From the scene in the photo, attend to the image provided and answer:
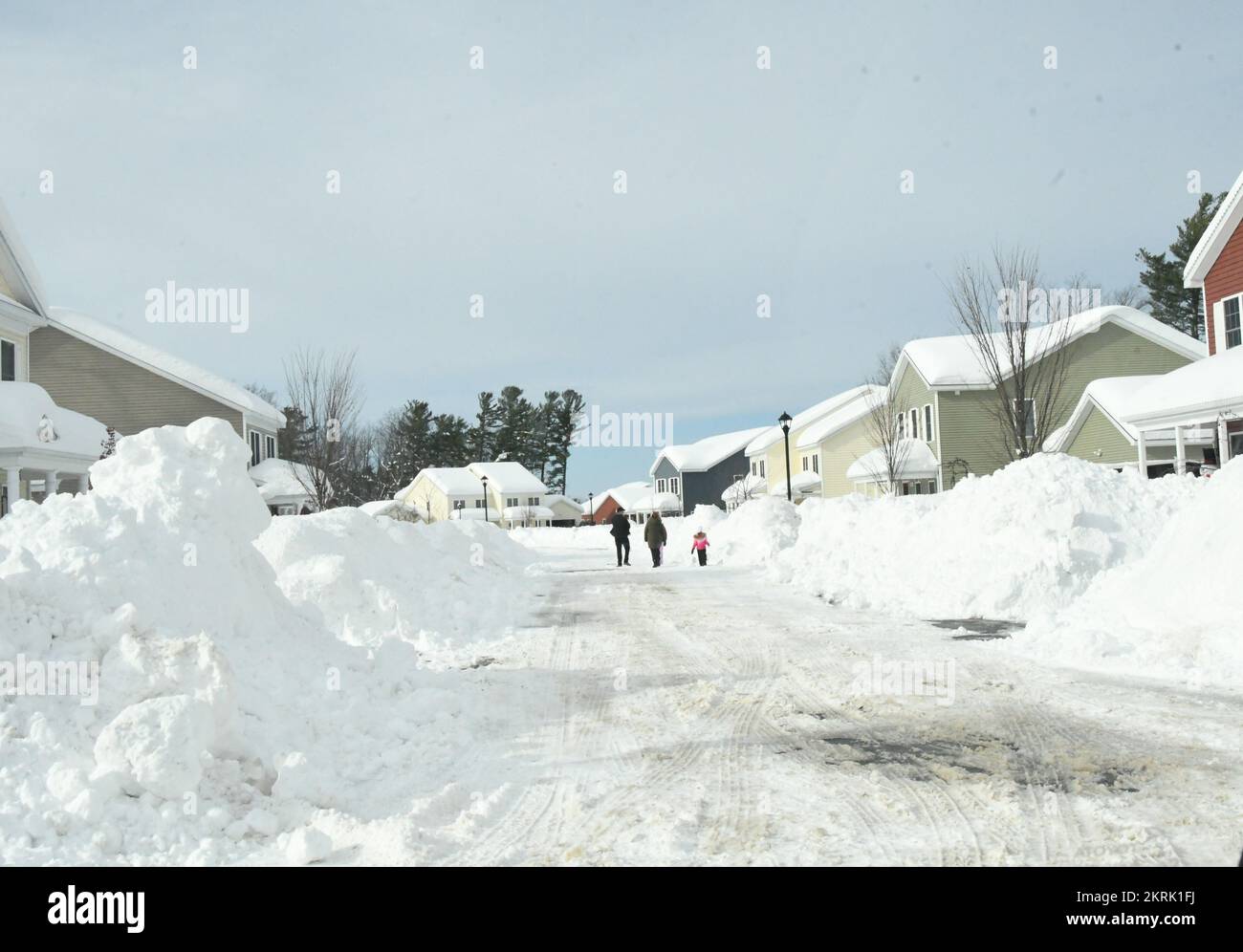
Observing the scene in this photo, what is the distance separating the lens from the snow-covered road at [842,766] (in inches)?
171

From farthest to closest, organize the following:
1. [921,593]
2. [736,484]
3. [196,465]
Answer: [736,484]
[921,593]
[196,465]

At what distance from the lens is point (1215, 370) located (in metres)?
19.4

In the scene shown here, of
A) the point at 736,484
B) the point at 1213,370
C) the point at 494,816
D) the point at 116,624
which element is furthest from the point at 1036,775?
the point at 736,484

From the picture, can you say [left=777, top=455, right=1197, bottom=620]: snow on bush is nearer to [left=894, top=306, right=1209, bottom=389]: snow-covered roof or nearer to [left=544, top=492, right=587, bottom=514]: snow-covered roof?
[left=894, top=306, right=1209, bottom=389]: snow-covered roof

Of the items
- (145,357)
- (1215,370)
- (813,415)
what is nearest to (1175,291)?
(813,415)

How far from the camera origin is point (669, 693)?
7.88 meters

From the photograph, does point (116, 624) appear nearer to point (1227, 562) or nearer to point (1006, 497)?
point (1227, 562)

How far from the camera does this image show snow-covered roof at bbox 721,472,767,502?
181 feet

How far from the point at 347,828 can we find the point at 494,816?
0.78 metres

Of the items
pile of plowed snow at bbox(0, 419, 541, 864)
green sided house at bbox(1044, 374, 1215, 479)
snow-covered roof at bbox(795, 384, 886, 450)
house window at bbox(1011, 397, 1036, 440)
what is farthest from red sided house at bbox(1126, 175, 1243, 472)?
snow-covered roof at bbox(795, 384, 886, 450)

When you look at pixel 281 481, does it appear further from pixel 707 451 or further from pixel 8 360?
pixel 707 451

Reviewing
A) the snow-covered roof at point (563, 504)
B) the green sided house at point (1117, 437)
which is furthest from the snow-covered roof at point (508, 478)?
the green sided house at point (1117, 437)

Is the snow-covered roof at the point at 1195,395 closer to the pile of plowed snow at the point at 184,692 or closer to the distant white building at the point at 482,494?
the pile of plowed snow at the point at 184,692

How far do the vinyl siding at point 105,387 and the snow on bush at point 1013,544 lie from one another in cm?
2276
